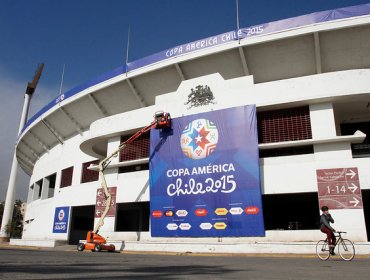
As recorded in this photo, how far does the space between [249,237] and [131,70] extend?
1622cm

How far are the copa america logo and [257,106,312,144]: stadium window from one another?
10.0 feet

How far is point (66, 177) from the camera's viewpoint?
108 feet

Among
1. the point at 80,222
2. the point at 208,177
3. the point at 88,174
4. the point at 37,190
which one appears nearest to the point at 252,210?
the point at 208,177

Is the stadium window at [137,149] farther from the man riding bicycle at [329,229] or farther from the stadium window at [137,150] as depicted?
the man riding bicycle at [329,229]

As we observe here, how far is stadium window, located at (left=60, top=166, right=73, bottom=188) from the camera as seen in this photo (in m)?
32.3

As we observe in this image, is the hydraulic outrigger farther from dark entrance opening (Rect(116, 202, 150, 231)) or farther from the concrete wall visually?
dark entrance opening (Rect(116, 202, 150, 231))

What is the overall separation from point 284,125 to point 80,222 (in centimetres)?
2246

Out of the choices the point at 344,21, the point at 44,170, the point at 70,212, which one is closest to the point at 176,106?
the point at 344,21

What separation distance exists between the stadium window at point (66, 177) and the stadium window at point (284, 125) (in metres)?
21.0

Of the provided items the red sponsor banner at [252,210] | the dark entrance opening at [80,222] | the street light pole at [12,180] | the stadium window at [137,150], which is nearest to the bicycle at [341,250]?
the red sponsor banner at [252,210]

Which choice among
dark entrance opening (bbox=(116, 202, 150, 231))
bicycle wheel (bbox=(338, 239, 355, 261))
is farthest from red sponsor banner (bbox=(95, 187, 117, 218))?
bicycle wheel (bbox=(338, 239, 355, 261))

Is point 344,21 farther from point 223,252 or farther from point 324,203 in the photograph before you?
point 223,252

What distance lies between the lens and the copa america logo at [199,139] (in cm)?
1958

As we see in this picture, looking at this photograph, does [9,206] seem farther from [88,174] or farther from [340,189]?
[340,189]
